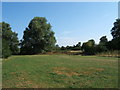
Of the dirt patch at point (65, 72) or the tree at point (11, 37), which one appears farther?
the tree at point (11, 37)

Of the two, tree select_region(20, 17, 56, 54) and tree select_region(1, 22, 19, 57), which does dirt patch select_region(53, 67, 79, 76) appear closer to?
tree select_region(1, 22, 19, 57)

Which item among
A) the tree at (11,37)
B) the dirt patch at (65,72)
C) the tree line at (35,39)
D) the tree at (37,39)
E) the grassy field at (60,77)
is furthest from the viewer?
the tree at (37,39)

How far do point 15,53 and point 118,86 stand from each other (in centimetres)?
4061

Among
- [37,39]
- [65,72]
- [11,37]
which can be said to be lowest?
[65,72]

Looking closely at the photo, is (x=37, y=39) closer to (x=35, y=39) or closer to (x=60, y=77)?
(x=35, y=39)

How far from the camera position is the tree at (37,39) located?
42.8m

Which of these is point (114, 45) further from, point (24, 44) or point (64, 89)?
point (64, 89)

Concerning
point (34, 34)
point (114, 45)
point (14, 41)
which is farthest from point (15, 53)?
point (114, 45)

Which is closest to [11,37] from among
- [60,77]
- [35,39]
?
[35,39]

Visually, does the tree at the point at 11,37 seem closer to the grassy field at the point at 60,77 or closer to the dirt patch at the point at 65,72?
the grassy field at the point at 60,77

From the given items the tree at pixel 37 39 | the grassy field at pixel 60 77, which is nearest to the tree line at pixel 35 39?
the tree at pixel 37 39

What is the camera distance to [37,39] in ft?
141

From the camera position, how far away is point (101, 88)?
433cm

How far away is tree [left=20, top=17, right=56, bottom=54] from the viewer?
4283cm
